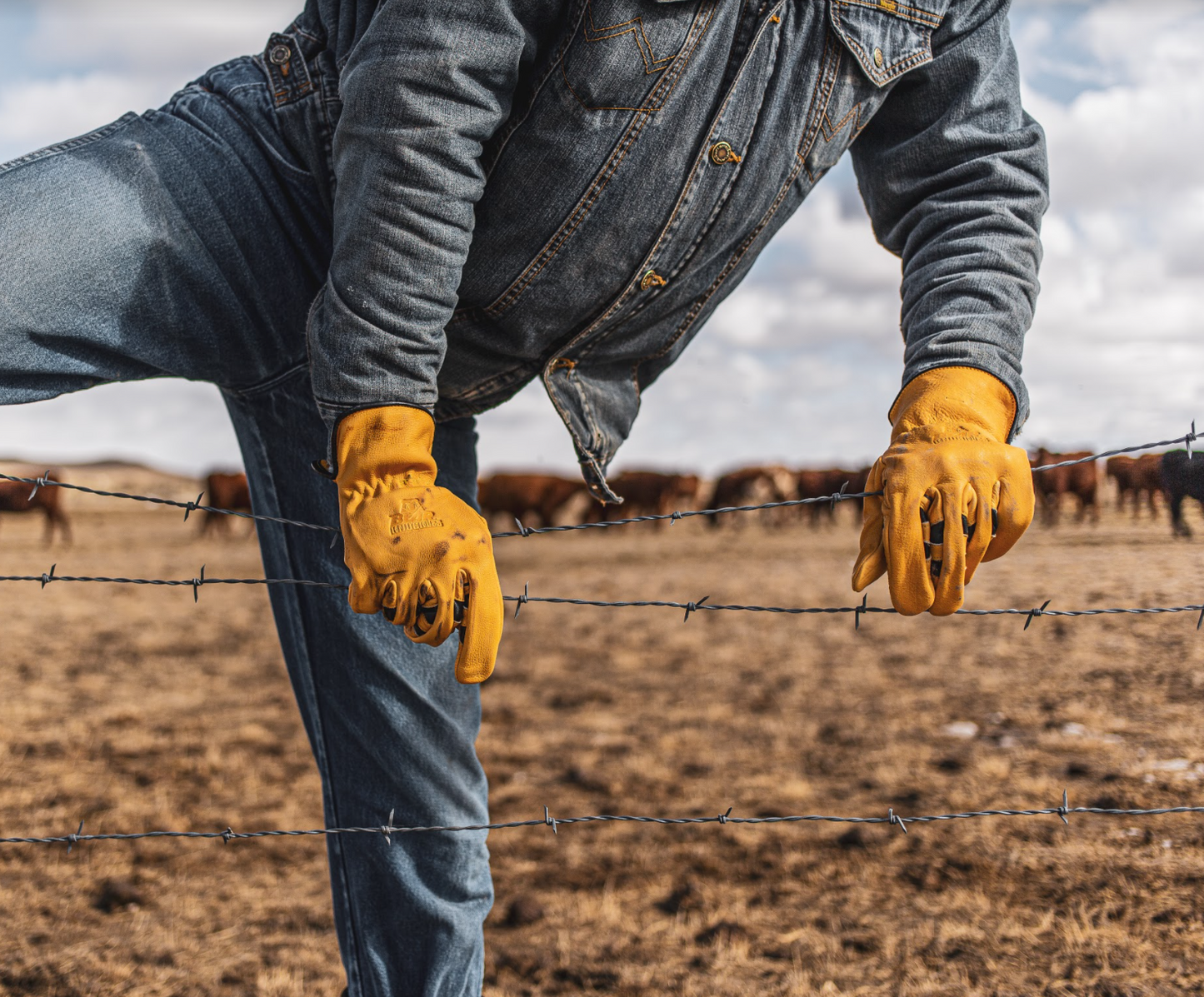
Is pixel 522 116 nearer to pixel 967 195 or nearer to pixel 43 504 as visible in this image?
pixel 967 195

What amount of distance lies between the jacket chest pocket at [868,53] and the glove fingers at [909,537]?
1.79ft

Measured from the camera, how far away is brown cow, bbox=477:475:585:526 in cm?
2016

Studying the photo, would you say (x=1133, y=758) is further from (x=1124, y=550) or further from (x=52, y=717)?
(x=52, y=717)

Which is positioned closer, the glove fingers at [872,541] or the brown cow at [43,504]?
the glove fingers at [872,541]

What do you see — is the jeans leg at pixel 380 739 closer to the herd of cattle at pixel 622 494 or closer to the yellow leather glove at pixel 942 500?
the yellow leather glove at pixel 942 500

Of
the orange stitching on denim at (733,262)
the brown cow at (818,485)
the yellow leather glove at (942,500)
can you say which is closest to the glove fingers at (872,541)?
the yellow leather glove at (942,500)

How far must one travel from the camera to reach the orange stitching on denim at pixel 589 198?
130 centimetres

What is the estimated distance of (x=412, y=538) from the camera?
1.25 metres

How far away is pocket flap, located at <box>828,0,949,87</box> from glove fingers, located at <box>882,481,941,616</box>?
60cm

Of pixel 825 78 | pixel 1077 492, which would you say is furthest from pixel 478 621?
pixel 1077 492

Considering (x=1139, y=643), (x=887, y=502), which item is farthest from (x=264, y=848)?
(x=1139, y=643)

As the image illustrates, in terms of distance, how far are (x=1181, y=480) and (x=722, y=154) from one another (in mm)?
1104

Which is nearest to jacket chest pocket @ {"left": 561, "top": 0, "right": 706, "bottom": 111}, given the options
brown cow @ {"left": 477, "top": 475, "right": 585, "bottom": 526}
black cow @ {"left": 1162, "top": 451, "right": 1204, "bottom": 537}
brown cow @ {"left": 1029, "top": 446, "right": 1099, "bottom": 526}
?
black cow @ {"left": 1162, "top": 451, "right": 1204, "bottom": 537}

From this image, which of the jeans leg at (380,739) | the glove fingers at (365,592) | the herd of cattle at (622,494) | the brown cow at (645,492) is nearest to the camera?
the glove fingers at (365,592)
